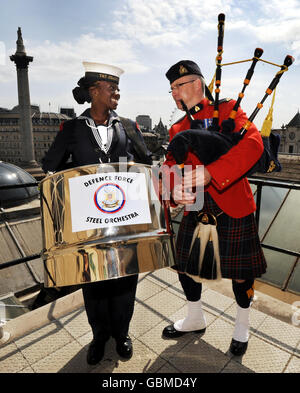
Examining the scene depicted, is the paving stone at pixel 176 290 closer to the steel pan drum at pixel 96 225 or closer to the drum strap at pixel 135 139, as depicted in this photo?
the steel pan drum at pixel 96 225

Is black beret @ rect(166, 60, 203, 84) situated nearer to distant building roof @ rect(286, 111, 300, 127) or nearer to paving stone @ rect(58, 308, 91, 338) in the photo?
paving stone @ rect(58, 308, 91, 338)

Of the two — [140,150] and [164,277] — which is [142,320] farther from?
[140,150]

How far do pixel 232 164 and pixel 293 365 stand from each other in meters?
1.35

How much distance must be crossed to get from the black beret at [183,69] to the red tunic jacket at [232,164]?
→ 19cm

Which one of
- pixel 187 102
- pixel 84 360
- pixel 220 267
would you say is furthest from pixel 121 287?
pixel 187 102

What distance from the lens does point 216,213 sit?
177 centimetres

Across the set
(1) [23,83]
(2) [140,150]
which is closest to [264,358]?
(2) [140,150]

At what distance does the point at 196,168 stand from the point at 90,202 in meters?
0.64

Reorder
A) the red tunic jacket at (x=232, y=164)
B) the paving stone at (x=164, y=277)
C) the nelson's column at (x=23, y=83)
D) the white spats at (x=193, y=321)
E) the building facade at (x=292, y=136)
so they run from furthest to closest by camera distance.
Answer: the building facade at (x=292, y=136), the nelson's column at (x=23, y=83), the paving stone at (x=164, y=277), the white spats at (x=193, y=321), the red tunic jacket at (x=232, y=164)

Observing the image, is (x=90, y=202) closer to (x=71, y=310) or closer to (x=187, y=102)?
(x=187, y=102)

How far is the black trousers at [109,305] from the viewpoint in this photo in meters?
1.83

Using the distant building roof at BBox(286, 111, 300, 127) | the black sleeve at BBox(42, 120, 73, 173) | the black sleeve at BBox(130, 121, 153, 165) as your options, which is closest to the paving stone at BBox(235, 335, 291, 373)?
the black sleeve at BBox(130, 121, 153, 165)

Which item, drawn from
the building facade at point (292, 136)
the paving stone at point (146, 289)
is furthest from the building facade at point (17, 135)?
the paving stone at point (146, 289)
